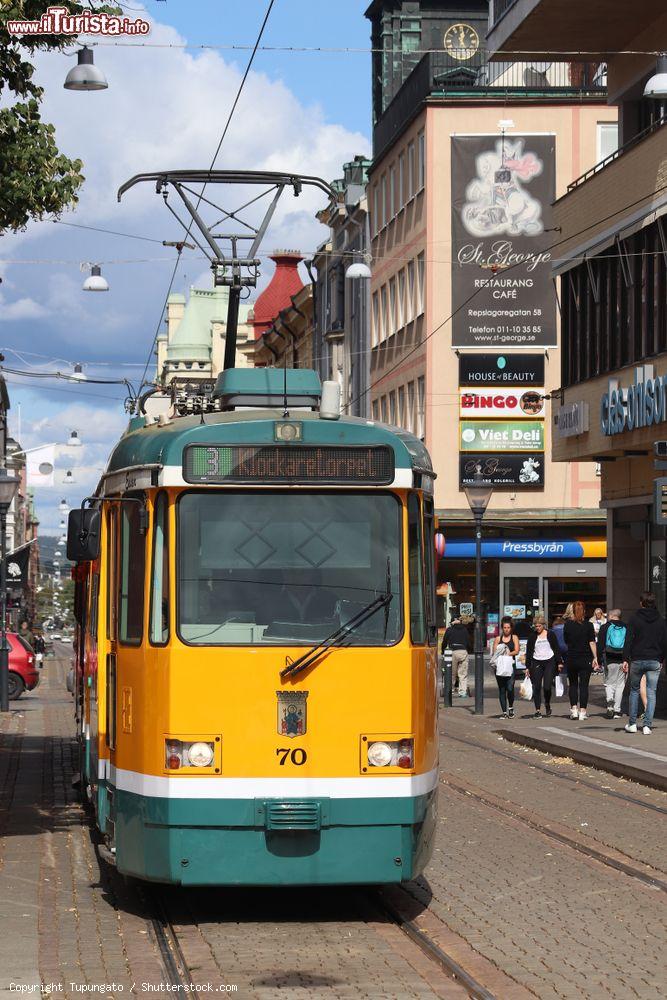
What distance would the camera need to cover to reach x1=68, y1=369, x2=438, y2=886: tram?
384 inches

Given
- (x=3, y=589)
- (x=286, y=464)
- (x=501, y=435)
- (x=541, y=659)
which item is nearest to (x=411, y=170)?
(x=501, y=435)

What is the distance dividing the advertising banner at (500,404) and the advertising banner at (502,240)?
4.38ft

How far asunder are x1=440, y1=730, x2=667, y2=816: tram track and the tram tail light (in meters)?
6.55

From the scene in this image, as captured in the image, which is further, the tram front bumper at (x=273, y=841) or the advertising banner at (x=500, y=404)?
the advertising banner at (x=500, y=404)

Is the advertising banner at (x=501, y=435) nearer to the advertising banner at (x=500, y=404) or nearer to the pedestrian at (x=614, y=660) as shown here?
the advertising banner at (x=500, y=404)

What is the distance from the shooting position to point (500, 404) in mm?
51469

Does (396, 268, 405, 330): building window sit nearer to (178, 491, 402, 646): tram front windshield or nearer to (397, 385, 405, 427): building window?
(397, 385, 405, 427): building window

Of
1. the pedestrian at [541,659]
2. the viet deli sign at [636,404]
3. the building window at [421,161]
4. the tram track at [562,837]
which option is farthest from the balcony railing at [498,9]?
the tram track at [562,837]

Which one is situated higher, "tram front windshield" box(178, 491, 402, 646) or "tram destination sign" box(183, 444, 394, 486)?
"tram destination sign" box(183, 444, 394, 486)

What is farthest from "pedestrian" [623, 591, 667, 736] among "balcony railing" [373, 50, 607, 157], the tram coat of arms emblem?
"balcony railing" [373, 50, 607, 157]

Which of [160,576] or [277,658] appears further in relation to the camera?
[160,576]

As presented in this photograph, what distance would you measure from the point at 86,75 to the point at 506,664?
15.6 metres

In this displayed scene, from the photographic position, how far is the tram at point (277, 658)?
977 cm

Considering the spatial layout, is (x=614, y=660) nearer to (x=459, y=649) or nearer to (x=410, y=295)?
(x=459, y=649)
